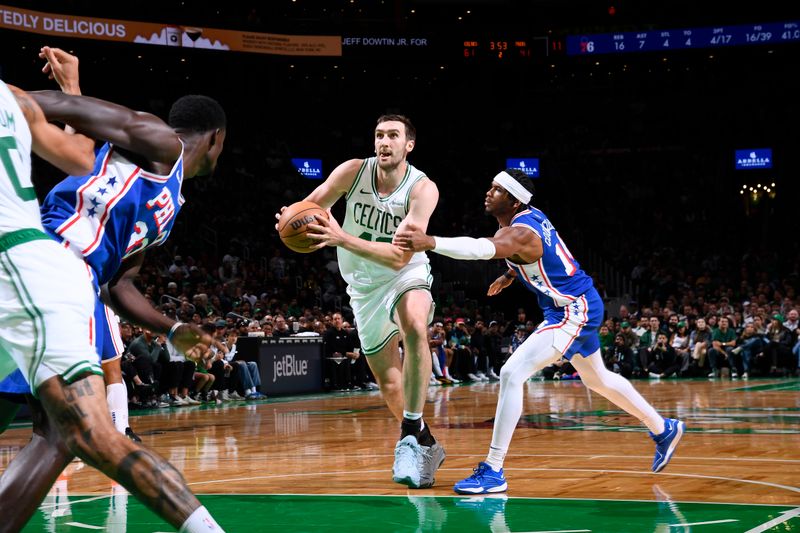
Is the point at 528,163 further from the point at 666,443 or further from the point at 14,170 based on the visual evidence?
the point at 14,170

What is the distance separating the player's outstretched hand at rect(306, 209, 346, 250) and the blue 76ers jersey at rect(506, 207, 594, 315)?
1410 mm

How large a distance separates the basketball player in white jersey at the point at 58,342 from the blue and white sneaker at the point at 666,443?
405 cm

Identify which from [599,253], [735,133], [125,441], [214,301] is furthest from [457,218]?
[125,441]

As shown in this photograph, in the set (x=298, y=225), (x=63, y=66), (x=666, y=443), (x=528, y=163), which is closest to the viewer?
(x=63, y=66)

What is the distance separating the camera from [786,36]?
3155 centimetres

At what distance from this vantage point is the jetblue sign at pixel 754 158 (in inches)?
1328

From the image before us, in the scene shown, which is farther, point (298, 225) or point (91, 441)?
point (298, 225)

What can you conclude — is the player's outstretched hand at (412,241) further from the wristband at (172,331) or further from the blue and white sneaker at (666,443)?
the blue and white sneaker at (666,443)

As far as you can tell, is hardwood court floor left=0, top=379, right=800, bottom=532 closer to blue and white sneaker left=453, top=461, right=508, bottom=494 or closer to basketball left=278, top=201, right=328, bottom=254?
blue and white sneaker left=453, top=461, right=508, bottom=494

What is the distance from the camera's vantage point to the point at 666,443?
21.5ft

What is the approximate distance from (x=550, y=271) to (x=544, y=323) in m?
0.34

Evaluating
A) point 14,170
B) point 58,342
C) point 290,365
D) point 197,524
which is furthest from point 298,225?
point 290,365

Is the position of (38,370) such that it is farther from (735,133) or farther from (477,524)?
(735,133)

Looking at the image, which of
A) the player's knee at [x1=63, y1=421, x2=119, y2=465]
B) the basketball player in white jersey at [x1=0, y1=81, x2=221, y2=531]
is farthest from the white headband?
the player's knee at [x1=63, y1=421, x2=119, y2=465]
